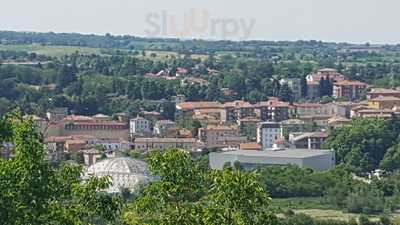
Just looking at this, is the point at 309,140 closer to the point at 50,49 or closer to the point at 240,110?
the point at 240,110

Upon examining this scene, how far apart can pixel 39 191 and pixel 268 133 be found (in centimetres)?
4476

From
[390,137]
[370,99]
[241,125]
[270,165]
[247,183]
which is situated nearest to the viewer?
[247,183]

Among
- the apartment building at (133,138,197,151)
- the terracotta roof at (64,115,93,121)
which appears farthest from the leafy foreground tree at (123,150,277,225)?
the terracotta roof at (64,115,93,121)

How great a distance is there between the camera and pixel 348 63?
9300 centimetres

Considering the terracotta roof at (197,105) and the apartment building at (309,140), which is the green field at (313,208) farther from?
the terracotta roof at (197,105)

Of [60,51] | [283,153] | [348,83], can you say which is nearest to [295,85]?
[348,83]

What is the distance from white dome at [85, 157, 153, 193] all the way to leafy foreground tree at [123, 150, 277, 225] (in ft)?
78.5

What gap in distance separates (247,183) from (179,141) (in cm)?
4023

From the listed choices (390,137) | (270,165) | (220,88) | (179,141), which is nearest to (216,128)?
(179,141)

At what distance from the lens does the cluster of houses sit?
1711 inches

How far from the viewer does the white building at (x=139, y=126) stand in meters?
54.1

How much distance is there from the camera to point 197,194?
356 inches

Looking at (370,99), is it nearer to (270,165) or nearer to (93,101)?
(93,101)

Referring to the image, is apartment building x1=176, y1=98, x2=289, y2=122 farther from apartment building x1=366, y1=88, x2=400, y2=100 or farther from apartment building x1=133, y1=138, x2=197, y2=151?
apartment building x1=133, y1=138, x2=197, y2=151
